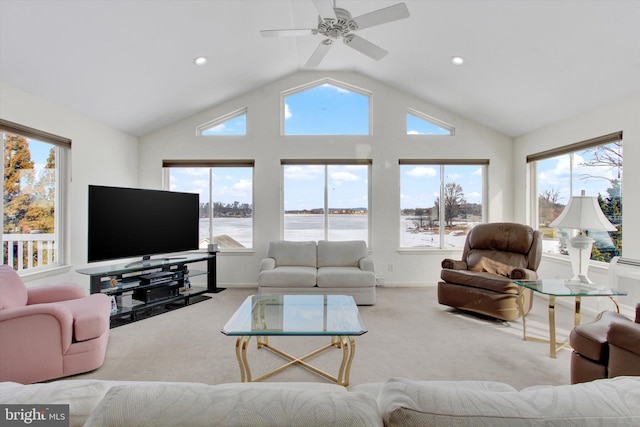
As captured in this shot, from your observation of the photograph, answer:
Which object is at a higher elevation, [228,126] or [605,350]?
[228,126]

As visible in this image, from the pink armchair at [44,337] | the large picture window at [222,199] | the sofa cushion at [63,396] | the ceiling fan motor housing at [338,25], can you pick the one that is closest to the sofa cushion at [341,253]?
the large picture window at [222,199]

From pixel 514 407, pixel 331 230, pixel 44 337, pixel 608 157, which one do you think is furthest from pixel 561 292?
pixel 44 337

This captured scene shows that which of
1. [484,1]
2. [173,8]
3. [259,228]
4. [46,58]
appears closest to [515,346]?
[484,1]

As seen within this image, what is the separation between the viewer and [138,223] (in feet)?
13.1

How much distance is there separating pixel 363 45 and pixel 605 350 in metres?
2.86

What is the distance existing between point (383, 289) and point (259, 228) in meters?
2.30

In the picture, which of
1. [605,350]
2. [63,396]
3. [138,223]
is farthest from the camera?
[138,223]

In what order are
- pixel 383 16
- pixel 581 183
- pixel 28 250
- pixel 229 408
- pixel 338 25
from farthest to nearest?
pixel 581 183, pixel 28 250, pixel 338 25, pixel 383 16, pixel 229 408

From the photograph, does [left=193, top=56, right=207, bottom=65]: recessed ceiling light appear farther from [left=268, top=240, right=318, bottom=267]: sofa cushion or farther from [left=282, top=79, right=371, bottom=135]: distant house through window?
[left=268, top=240, right=318, bottom=267]: sofa cushion

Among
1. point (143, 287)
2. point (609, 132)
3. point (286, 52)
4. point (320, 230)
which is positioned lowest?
point (143, 287)

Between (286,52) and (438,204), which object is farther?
(438,204)

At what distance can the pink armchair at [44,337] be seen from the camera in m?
2.14

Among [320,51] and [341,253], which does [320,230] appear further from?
[320,51]

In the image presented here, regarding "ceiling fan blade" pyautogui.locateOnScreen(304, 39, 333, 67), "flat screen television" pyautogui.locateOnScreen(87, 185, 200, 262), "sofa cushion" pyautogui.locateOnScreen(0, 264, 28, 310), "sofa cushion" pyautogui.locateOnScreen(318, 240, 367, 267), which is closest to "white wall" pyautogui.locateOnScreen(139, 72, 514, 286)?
"sofa cushion" pyautogui.locateOnScreen(318, 240, 367, 267)
